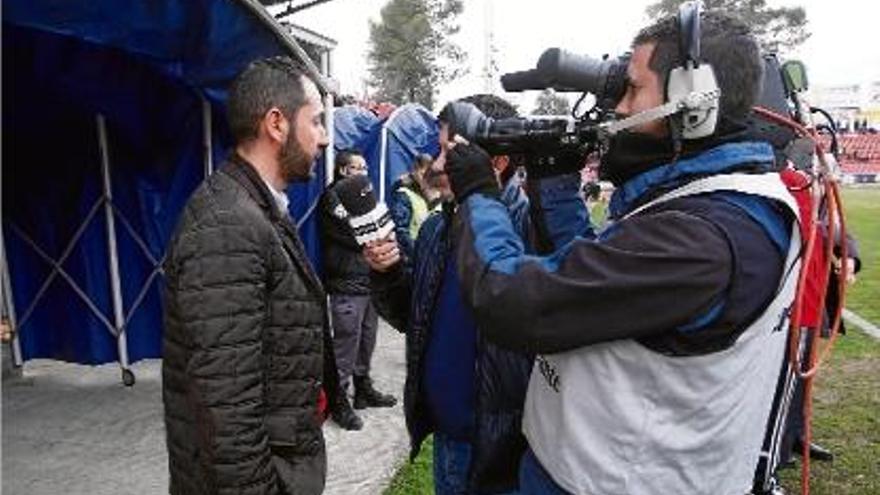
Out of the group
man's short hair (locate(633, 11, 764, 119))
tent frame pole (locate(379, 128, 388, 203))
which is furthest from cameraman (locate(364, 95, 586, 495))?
tent frame pole (locate(379, 128, 388, 203))

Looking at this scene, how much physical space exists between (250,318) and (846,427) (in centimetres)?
524

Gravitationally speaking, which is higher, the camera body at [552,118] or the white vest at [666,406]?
the camera body at [552,118]

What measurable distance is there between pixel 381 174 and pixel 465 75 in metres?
42.2

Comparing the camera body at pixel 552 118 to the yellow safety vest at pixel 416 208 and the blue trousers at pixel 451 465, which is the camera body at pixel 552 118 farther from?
the yellow safety vest at pixel 416 208

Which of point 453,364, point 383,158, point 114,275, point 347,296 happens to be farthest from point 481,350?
point 383,158

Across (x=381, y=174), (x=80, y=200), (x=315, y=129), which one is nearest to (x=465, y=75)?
(x=381, y=174)

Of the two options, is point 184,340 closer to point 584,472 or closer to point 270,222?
Answer: point 270,222

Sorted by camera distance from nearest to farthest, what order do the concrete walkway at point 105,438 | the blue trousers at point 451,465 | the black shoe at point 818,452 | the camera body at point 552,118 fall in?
the camera body at point 552,118
the blue trousers at point 451,465
the concrete walkway at point 105,438
the black shoe at point 818,452

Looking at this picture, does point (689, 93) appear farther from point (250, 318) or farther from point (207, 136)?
point (207, 136)

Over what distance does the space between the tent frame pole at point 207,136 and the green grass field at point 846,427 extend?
2465 mm

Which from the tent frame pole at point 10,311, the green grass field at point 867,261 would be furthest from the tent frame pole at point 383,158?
the green grass field at point 867,261

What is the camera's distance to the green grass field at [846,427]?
16.1 feet

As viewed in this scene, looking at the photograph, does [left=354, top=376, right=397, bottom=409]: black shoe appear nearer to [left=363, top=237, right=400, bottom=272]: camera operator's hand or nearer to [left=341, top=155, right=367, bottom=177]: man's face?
[left=341, top=155, right=367, bottom=177]: man's face

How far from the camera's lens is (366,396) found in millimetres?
6422
